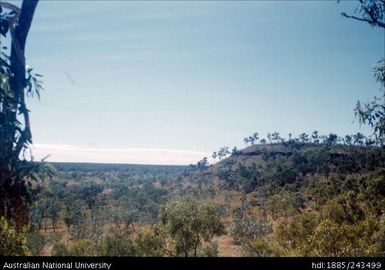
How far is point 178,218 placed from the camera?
103 ft

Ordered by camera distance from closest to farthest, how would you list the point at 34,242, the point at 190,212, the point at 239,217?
the point at 190,212
the point at 34,242
the point at 239,217

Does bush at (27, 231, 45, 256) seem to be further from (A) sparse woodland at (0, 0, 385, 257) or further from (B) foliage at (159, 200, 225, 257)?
(B) foliage at (159, 200, 225, 257)

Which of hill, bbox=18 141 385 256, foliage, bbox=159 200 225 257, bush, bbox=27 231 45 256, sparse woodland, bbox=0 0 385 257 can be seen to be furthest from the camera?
bush, bbox=27 231 45 256

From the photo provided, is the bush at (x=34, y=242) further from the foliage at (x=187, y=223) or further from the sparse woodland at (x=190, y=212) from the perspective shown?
the foliage at (x=187, y=223)

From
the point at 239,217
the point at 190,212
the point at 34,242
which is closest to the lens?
the point at 190,212

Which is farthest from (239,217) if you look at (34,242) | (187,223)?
(34,242)

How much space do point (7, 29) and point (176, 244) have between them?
95.7 feet

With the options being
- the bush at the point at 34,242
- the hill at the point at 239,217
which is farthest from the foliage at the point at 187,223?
the bush at the point at 34,242

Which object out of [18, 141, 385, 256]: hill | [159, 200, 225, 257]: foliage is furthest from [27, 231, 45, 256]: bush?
[159, 200, 225, 257]: foliage

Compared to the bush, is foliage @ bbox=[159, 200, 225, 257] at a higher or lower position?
higher

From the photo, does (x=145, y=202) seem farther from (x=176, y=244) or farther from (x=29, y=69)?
(x=29, y=69)

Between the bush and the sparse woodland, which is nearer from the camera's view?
the sparse woodland

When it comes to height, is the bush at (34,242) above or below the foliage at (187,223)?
below

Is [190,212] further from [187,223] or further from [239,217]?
[239,217]
